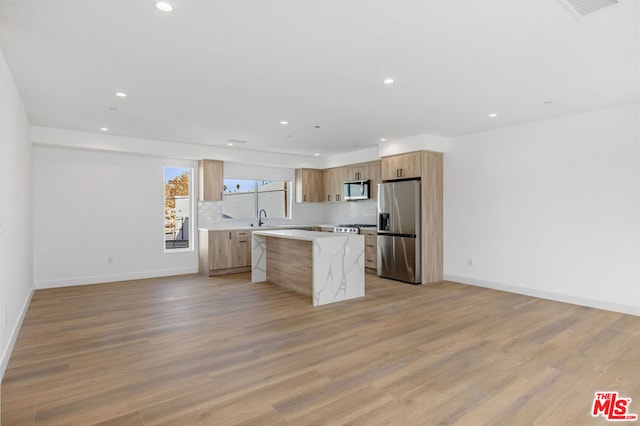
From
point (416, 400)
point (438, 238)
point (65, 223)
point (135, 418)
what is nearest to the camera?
point (135, 418)

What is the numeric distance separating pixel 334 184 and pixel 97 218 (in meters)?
5.02

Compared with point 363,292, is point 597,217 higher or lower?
higher

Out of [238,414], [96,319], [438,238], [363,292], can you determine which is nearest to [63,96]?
[96,319]

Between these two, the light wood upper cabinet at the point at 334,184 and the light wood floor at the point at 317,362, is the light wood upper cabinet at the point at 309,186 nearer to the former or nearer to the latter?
the light wood upper cabinet at the point at 334,184

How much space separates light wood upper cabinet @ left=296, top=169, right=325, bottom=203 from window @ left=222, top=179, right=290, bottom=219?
40 centimetres

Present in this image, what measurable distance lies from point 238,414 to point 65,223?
5.51 m

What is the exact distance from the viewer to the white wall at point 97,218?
589 centimetres

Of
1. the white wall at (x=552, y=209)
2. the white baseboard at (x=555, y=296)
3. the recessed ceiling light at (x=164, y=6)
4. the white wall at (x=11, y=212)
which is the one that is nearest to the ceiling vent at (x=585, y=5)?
the recessed ceiling light at (x=164, y=6)

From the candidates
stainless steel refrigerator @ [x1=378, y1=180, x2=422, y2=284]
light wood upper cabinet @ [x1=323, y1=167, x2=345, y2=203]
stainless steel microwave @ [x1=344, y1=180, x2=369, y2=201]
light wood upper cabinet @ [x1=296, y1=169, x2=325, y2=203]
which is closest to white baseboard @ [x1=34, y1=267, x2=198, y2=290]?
light wood upper cabinet @ [x1=296, y1=169, x2=325, y2=203]

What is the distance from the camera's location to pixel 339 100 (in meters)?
4.27

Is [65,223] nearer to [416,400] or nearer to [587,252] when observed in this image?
[416,400]

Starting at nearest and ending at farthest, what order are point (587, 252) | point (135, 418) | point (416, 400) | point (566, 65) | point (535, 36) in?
1. point (135, 418)
2. point (416, 400)
3. point (535, 36)
4. point (566, 65)
5. point (587, 252)

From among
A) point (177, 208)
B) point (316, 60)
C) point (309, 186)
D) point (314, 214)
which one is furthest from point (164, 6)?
point (314, 214)

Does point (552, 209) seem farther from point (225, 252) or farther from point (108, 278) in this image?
point (108, 278)
